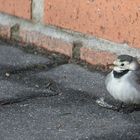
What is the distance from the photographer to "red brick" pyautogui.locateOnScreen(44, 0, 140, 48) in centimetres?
309

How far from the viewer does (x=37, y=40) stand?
3.59m

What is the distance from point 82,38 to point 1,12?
0.64 metres

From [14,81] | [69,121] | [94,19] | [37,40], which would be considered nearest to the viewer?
[69,121]

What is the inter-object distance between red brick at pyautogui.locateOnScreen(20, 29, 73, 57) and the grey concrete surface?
0.40ft

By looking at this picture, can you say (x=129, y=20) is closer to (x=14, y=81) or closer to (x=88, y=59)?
(x=88, y=59)

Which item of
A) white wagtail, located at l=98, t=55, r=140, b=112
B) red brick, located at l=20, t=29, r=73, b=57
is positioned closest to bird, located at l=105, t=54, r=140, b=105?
white wagtail, located at l=98, t=55, r=140, b=112

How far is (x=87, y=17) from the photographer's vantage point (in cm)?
330

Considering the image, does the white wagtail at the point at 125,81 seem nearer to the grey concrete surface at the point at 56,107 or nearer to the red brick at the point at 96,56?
the grey concrete surface at the point at 56,107

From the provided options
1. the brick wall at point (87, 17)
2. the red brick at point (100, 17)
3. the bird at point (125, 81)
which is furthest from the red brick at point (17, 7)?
the bird at point (125, 81)

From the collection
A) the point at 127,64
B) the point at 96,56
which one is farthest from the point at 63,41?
the point at 127,64

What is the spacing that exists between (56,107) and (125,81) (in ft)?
1.03

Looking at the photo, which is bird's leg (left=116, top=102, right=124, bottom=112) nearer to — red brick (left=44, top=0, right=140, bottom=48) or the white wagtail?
the white wagtail

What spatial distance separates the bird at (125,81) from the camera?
109 inches

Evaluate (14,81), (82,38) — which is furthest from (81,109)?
(82,38)
